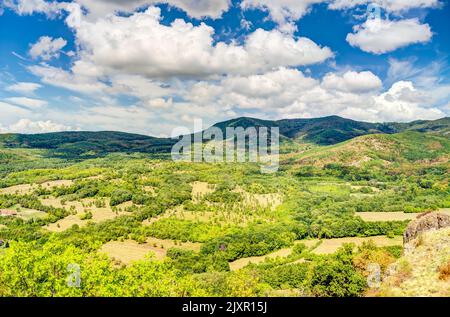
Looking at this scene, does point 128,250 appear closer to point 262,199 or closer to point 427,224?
point 427,224

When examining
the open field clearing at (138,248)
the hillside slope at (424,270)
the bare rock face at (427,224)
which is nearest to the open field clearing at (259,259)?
the open field clearing at (138,248)

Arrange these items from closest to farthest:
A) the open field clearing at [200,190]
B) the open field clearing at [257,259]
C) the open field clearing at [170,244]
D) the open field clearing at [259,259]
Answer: the open field clearing at [259,259], the open field clearing at [257,259], the open field clearing at [170,244], the open field clearing at [200,190]

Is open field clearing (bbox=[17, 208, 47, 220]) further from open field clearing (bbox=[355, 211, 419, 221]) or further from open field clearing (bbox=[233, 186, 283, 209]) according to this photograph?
open field clearing (bbox=[355, 211, 419, 221])

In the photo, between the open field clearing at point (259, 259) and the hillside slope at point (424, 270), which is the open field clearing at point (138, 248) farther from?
the hillside slope at point (424, 270)

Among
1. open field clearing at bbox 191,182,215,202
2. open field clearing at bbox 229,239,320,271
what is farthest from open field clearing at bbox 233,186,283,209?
open field clearing at bbox 229,239,320,271

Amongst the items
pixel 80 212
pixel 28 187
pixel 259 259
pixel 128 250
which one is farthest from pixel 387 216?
pixel 28 187
